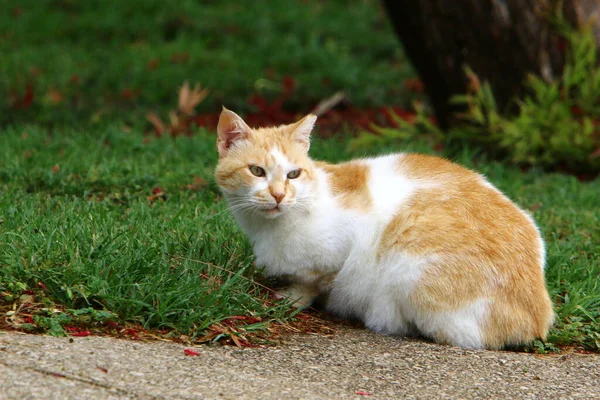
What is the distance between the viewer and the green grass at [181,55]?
29.2 ft

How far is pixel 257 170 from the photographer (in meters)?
4.01

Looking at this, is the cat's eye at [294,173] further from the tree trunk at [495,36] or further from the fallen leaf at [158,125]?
the tree trunk at [495,36]

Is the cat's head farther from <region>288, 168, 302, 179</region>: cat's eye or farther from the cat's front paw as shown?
the cat's front paw

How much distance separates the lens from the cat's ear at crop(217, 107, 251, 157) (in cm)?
411

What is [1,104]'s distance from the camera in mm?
8281

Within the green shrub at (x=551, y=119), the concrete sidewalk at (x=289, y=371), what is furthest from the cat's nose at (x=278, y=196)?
the green shrub at (x=551, y=119)

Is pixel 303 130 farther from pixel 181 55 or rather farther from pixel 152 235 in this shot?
pixel 181 55

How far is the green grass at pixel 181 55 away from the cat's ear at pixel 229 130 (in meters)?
3.91

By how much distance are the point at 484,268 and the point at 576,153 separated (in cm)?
367

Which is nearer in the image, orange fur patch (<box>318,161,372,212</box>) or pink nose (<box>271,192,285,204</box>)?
pink nose (<box>271,192,285,204</box>)

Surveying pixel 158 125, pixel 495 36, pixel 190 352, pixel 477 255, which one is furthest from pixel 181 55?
pixel 190 352

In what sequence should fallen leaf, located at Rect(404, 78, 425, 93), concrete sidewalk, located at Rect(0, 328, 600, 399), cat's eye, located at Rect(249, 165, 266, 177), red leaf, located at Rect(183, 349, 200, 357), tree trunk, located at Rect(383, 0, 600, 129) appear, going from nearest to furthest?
concrete sidewalk, located at Rect(0, 328, 600, 399), red leaf, located at Rect(183, 349, 200, 357), cat's eye, located at Rect(249, 165, 266, 177), tree trunk, located at Rect(383, 0, 600, 129), fallen leaf, located at Rect(404, 78, 425, 93)

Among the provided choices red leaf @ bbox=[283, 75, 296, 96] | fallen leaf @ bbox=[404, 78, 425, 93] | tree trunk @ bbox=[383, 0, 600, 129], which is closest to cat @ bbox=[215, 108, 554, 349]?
tree trunk @ bbox=[383, 0, 600, 129]

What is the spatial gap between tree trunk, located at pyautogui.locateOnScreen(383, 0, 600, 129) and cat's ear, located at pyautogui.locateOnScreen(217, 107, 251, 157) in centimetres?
374
